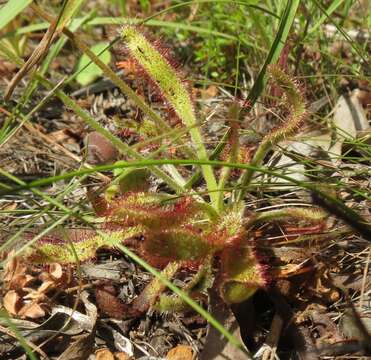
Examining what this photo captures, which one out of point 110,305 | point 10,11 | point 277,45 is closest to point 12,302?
point 110,305

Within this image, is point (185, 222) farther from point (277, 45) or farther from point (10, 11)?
point (10, 11)

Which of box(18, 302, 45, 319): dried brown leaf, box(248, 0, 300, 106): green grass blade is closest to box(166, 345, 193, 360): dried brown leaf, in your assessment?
box(18, 302, 45, 319): dried brown leaf

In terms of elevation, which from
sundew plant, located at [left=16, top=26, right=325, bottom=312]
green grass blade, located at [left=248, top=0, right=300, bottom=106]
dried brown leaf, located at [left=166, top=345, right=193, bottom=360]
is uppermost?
green grass blade, located at [left=248, top=0, right=300, bottom=106]

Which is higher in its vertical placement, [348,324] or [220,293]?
[220,293]

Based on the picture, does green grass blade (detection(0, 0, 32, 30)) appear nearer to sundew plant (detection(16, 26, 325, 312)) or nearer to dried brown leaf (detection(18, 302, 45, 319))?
sundew plant (detection(16, 26, 325, 312))

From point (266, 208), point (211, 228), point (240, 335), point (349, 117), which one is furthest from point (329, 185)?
point (349, 117)

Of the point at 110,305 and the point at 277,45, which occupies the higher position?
the point at 277,45

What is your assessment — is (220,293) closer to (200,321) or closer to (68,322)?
(200,321)

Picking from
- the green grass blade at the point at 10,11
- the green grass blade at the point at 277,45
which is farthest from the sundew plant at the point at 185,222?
the green grass blade at the point at 10,11

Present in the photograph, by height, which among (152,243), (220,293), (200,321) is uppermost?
(152,243)

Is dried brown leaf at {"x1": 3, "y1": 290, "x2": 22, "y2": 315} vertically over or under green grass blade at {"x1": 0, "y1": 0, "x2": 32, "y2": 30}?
under

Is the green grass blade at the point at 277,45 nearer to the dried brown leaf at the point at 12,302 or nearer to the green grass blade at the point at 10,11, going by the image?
the green grass blade at the point at 10,11
